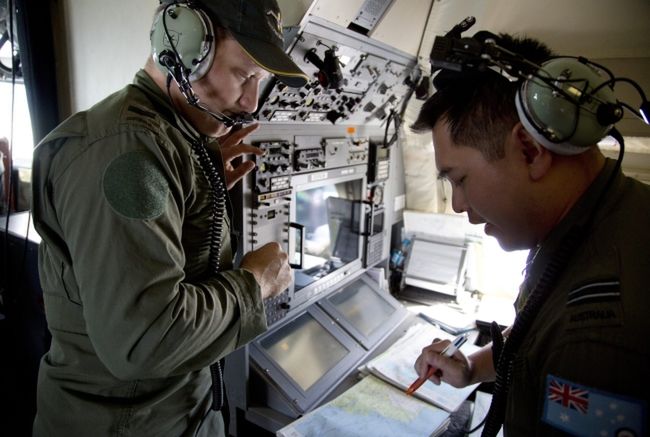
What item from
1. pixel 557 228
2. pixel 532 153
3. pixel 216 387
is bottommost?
pixel 216 387

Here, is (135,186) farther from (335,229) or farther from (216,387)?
(335,229)

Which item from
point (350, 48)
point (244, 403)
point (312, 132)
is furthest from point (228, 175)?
point (244, 403)

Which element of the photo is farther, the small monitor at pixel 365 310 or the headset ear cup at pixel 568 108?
the small monitor at pixel 365 310

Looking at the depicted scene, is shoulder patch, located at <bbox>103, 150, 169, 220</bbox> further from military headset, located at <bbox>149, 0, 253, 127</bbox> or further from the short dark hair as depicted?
the short dark hair

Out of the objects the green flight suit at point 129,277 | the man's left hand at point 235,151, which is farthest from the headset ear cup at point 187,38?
the man's left hand at point 235,151

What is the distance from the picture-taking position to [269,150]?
187 cm

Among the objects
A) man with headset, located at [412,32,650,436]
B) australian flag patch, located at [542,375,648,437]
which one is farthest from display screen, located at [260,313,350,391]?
australian flag patch, located at [542,375,648,437]

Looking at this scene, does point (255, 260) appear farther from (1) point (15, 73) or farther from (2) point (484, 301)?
(2) point (484, 301)

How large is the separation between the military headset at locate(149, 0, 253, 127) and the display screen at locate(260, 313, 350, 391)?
1.41 metres

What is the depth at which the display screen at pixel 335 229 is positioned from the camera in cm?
274

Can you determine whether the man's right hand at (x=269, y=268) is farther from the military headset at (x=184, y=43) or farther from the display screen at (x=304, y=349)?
the display screen at (x=304, y=349)

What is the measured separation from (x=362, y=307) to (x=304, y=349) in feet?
2.15

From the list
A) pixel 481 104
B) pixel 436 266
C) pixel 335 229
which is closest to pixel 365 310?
pixel 335 229

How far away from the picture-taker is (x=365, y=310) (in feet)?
8.82
